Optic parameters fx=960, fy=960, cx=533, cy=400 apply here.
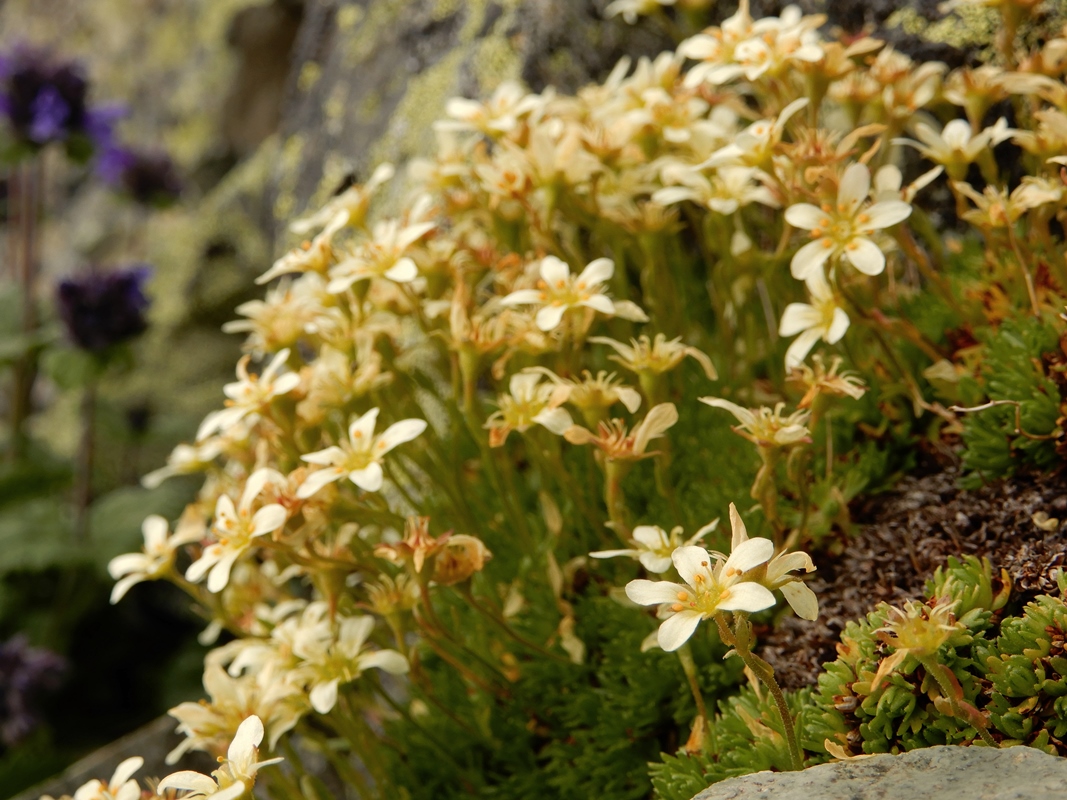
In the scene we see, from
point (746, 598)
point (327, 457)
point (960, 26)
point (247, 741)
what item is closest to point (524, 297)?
point (327, 457)

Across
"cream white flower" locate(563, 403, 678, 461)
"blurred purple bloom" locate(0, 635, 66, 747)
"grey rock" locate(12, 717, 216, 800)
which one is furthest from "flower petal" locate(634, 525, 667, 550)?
"blurred purple bloom" locate(0, 635, 66, 747)

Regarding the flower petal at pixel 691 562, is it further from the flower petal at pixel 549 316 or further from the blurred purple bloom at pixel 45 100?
the blurred purple bloom at pixel 45 100

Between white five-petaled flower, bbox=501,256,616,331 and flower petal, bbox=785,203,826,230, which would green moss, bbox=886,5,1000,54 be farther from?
white five-petaled flower, bbox=501,256,616,331

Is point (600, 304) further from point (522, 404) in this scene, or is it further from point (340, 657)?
point (340, 657)

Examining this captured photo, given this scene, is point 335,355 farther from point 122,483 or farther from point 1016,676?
point 122,483

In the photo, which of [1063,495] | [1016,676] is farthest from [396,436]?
[1063,495]
